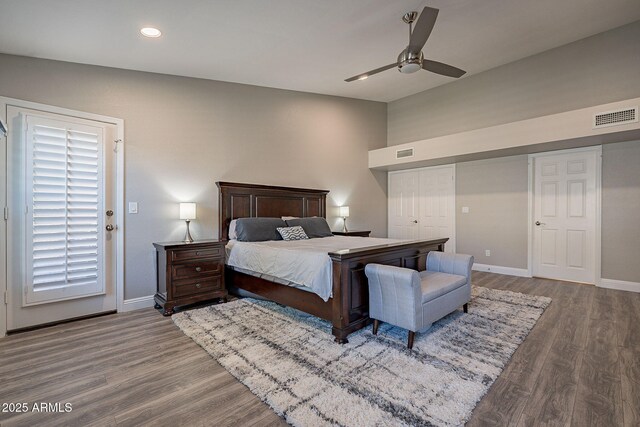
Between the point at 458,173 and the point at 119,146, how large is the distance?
5.55 m

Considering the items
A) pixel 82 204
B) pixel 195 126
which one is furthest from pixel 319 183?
pixel 82 204

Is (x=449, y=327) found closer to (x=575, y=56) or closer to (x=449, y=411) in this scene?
(x=449, y=411)

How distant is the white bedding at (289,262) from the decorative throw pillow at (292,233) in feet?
1.76

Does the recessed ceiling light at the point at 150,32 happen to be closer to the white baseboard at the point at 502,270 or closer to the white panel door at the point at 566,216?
the white panel door at the point at 566,216

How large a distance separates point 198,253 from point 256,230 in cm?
79

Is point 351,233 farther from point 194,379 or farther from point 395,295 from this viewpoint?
point 194,379

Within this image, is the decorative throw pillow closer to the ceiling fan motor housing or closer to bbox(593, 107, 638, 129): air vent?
the ceiling fan motor housing

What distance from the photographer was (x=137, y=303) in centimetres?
360

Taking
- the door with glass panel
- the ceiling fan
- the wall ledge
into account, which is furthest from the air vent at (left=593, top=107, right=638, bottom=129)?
the door with glass panel

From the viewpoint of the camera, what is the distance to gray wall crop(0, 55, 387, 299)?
128 inches

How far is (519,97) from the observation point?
4.98m

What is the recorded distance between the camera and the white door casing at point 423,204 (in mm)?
6020

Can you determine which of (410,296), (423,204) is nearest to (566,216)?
(423,204)

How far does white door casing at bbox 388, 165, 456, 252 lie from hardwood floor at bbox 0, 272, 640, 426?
3.11m
